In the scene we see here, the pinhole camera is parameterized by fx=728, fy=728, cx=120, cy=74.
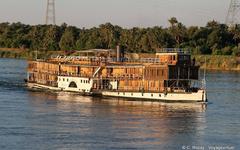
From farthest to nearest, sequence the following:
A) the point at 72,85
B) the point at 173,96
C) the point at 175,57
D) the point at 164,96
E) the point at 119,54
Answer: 1. the point at 119,54
2. the point at 72,85
3. the point at 175,57
4. the point at 164,96
5. the point at 173,96

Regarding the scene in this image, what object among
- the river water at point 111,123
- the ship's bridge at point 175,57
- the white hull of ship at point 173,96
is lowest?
the river water at point 111,123

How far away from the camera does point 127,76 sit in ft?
311

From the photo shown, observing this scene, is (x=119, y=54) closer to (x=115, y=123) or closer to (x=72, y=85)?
(x=72, y=85)

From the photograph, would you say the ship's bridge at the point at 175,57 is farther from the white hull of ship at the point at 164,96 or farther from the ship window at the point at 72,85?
the ship window at the point at 72,85

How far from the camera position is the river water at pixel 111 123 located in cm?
5962

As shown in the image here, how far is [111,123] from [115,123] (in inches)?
15.1

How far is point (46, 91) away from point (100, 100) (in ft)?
47.8

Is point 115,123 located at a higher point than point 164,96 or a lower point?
lower

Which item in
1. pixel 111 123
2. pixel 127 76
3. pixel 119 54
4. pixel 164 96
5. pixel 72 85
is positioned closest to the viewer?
pixel 111 123

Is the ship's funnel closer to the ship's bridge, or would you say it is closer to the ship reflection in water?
the ship's bridge

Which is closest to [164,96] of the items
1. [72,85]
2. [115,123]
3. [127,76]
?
[127,76]

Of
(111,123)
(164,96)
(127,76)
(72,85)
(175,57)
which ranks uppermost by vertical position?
(175,57)

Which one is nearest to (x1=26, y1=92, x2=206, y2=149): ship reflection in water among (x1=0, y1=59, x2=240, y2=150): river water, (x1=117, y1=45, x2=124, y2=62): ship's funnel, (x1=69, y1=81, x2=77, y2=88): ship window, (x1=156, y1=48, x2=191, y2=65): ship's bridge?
(x1=0, y1=59, x2=240, y2=150): river water

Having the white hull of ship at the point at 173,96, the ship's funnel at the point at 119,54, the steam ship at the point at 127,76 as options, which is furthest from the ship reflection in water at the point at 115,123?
the ship's funnel at the point at 119,54
